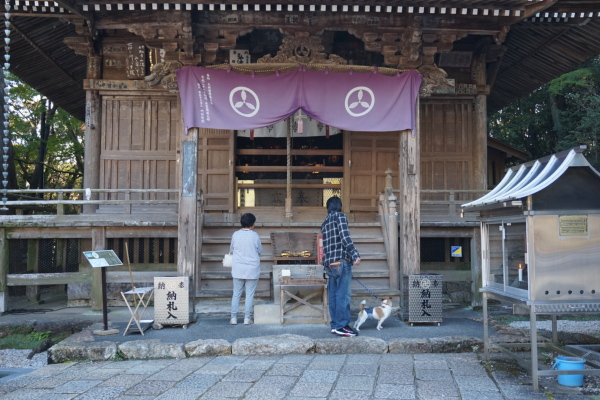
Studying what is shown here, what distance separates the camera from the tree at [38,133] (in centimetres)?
1914

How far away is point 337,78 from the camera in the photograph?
28.8 feet

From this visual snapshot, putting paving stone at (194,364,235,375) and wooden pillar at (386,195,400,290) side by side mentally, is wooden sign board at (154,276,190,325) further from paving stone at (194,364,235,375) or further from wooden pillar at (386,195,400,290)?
wooden pillar at (386,195,400,290)

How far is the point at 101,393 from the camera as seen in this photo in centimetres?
487

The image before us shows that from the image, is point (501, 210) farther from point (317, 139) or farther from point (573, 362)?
point (317, 139)

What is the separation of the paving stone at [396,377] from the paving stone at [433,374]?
0.09m

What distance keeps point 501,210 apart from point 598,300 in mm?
1287

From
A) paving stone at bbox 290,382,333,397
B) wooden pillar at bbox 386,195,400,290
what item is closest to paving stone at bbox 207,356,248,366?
paving stone at bbox 290,382,333,397

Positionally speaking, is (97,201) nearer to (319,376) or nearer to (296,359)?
(296,359)

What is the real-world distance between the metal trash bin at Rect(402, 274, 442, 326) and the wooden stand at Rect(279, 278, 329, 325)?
1.30 m

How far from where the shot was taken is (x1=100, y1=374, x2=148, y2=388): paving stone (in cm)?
515

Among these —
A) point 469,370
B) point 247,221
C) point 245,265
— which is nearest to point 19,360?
point 245,265

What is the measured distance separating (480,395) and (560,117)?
15189 mm

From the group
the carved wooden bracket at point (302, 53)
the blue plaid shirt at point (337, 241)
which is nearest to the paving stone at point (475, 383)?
the blue plaid shirt at point (337, 241)

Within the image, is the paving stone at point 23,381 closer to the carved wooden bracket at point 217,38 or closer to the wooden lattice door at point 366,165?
the carved wooden bracket at point 217,38
